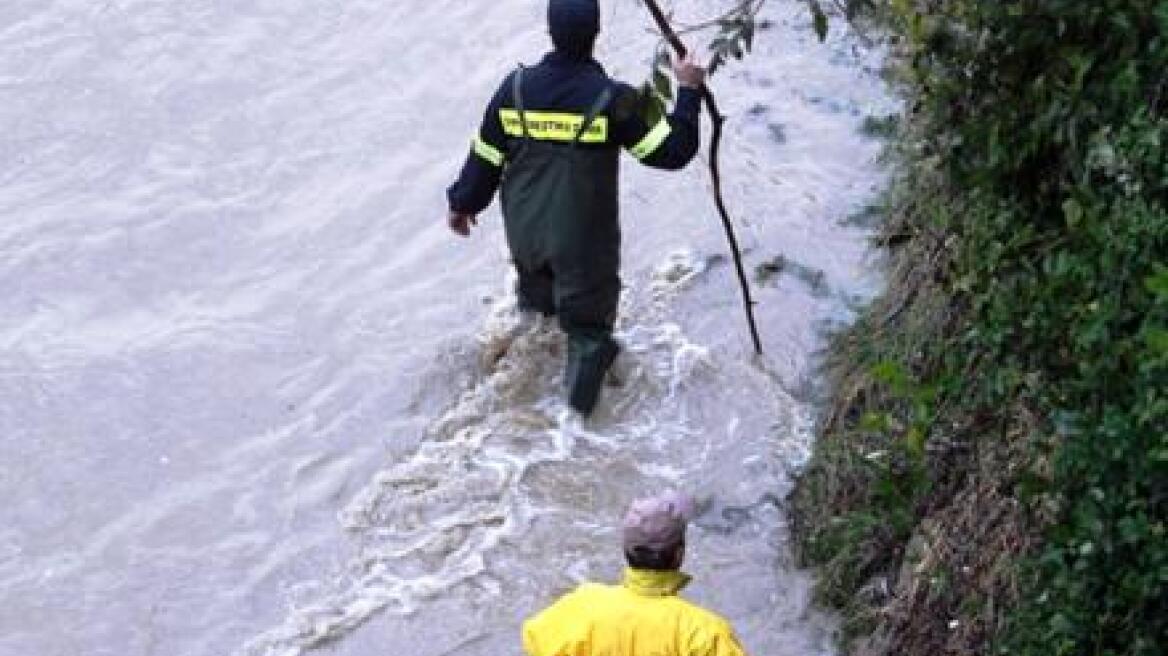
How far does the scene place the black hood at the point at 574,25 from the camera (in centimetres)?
704

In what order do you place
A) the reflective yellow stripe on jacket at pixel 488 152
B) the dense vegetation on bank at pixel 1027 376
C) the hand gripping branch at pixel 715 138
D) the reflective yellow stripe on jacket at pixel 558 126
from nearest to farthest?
the dense vegetation on bank at pixel 1027 376, the hand gripping branch at pixel 715 138, the reflective yellow stripe on jacket at pixel 558 126, the reflective yellow stripe on jacket at pixel 488 152

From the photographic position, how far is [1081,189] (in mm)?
4805

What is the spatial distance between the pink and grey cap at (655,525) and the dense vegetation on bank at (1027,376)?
601 millimetres

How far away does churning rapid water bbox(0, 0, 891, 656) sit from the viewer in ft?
24.0

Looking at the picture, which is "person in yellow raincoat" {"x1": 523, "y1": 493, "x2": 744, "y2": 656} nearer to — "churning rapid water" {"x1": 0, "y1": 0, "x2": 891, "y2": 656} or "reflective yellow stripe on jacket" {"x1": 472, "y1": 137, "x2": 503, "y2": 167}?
"churning rapid water" {"x1": 0, "y1": 0, "x2": 891, "y2": 656}

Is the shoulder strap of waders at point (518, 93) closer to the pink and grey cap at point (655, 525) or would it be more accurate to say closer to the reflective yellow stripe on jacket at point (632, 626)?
the pink and grey cap at point (655, 525)

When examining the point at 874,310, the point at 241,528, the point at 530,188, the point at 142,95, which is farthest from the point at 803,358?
the point at 142,95

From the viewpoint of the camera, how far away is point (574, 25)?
7074mm

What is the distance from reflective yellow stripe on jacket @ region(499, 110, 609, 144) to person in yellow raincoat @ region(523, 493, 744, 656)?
101 inches

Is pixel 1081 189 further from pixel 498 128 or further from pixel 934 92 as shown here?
pixel 498 128

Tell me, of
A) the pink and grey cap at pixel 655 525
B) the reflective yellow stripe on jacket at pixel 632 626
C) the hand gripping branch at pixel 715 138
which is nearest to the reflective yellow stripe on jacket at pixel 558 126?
the hand gripping branch at pixel 715 138

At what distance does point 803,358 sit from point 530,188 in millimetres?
1519

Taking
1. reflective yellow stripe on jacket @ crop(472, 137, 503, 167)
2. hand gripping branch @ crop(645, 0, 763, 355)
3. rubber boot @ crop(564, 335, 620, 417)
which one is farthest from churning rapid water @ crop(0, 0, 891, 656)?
reflective yellow stripe on jacket @ crop(472, 137, 503, 167)

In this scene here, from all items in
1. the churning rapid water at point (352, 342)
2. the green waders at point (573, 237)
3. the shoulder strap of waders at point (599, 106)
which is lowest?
the churning rapid water at point (352, 342)
